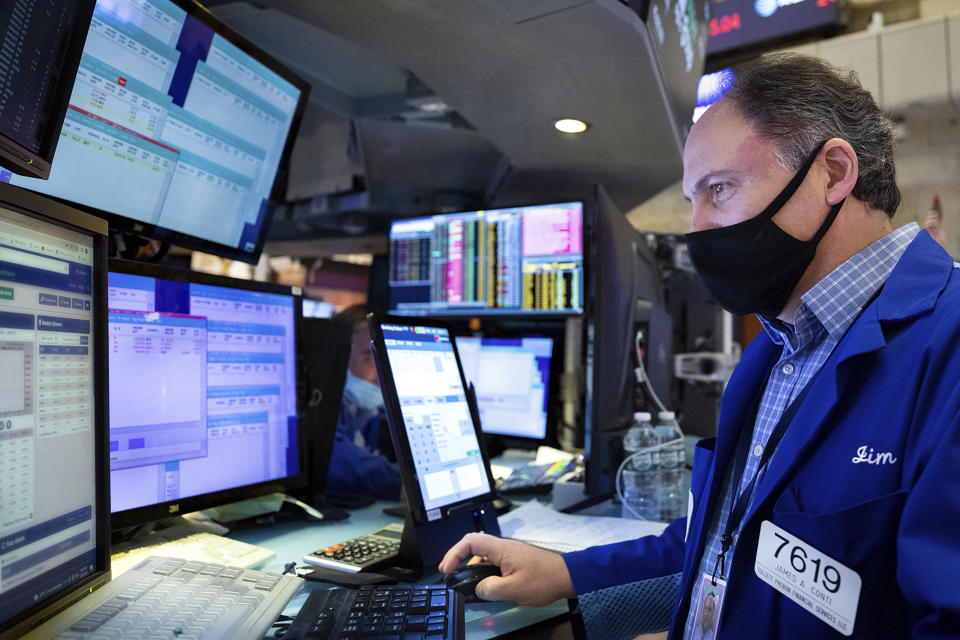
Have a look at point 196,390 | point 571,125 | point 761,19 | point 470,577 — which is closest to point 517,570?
point 470,577

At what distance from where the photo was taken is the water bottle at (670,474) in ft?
4.58

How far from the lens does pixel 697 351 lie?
2.68 m

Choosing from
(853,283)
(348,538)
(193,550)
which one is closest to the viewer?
(853,283)

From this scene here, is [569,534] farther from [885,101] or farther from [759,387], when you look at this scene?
[885,101]

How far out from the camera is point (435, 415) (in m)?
1.07

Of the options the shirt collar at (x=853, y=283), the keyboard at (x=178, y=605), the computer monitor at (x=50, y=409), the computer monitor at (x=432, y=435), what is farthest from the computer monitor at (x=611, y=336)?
the computer monitor at (x=50, y=409)

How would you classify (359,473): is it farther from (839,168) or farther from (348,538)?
(839,168)

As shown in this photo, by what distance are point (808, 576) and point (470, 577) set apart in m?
0.44

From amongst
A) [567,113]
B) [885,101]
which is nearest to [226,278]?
[567,113]

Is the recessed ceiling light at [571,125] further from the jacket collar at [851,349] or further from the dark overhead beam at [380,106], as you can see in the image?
the jacket collar at [851,349]

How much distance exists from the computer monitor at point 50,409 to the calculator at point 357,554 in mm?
343

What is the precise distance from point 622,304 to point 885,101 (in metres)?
4.02

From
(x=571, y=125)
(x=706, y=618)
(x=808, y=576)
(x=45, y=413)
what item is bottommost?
(x=706, y=618)

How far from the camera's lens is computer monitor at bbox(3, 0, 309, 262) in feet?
3.27
